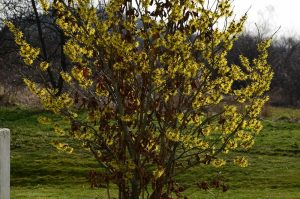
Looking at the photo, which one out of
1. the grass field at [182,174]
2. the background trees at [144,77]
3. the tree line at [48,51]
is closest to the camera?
the background trees at [144,77]

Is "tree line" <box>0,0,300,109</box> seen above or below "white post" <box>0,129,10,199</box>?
above

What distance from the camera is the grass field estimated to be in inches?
589

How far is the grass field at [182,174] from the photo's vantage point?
49.1 feet

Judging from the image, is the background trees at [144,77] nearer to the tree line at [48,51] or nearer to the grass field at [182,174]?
the tree line at [48,51]

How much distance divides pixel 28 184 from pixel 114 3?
37.9ft

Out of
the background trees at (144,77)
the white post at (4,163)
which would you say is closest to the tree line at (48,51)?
the background trees at (144,77)

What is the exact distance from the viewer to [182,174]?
18031 millimetres

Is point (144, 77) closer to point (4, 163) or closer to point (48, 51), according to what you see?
point (4, 163)

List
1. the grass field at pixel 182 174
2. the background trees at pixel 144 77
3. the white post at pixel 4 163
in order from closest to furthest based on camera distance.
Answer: the white post at pixel 4 163 < the background trees at pixel 144 77 < the grass field at pixel 182 174

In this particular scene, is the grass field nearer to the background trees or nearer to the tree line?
the tree line

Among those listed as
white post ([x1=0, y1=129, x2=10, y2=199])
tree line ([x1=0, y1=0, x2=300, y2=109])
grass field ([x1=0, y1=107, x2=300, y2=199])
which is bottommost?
grass field ([x1=0, y1=107, x2=300, y2=199])

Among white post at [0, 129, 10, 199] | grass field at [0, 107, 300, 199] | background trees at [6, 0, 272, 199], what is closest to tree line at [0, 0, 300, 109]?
background trees at [6, 0, 272, 199]

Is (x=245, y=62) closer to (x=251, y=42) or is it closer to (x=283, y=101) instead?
(x=283, y=101)

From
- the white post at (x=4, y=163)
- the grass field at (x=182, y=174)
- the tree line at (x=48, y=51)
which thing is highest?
the tree line at (x=48, y=51)
